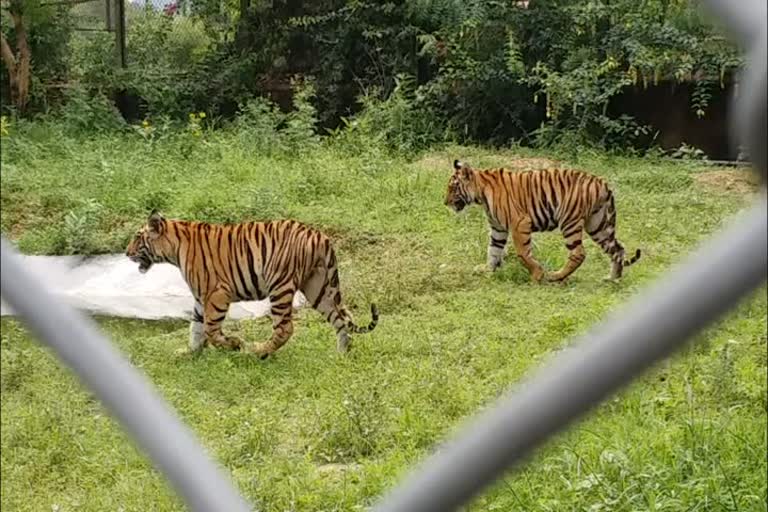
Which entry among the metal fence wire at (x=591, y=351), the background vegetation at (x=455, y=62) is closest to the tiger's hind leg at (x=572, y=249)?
the background vegetation at (x=455, y=62)

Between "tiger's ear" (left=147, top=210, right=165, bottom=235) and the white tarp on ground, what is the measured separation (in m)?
0.10

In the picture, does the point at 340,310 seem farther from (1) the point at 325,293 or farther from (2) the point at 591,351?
(2) the point at 591,351

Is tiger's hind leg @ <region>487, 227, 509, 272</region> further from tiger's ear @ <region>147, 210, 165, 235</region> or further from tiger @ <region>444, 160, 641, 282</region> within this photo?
tiger's ear @ <region>147, 210, 165, 235</region>

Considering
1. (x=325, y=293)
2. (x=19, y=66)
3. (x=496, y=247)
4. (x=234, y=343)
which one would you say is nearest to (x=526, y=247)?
(x=496, y=247)

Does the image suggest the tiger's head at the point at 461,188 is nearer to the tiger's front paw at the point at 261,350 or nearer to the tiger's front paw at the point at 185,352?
the tiger's front paw at the point at 261,350

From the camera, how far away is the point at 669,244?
7.66 feet

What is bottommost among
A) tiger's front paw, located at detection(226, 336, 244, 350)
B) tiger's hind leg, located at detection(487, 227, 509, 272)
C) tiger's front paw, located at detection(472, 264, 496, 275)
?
tiger's front paw, located at detection(226, 336, 244, 350)

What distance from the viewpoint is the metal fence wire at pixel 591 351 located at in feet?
0.57

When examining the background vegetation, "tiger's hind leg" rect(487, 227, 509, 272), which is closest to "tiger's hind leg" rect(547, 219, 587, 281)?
"tiger's hind leg" rect(487, 227, 509, 272)

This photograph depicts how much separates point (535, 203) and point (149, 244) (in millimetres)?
1030

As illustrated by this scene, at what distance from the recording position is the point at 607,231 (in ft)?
8.48

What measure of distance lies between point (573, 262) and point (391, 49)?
897 millimetres

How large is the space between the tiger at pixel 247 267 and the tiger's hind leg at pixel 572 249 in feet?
1.81

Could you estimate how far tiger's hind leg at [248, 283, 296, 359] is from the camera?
6.70 feet
